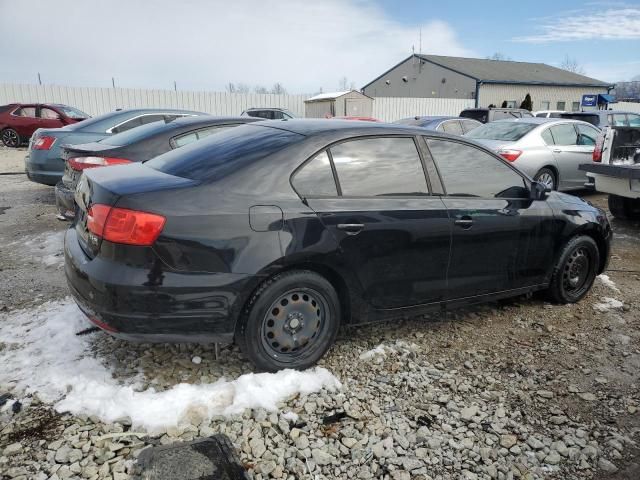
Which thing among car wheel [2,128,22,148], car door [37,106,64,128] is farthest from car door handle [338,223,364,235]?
Result: car wheel [2,128,22,148]

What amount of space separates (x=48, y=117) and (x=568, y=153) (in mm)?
16983

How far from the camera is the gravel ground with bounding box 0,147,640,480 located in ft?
8.05

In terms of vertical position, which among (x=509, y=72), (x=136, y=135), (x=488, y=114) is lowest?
(x=136, y=135)

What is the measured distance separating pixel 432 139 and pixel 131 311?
92.3 inches

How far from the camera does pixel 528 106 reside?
3269 cm

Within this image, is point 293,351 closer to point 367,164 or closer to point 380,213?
point 380,213

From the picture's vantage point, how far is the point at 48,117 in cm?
1791

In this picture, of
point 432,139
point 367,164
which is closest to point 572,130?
point 432,139

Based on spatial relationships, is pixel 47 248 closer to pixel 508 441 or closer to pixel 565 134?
pixel 508 441

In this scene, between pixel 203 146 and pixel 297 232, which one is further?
pixel 203 146

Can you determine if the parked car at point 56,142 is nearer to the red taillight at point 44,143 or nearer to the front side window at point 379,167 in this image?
the red taillight at point 44,143

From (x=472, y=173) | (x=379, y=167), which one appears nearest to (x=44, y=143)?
(x=379, y=167)

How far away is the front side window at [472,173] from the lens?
3.64 meters

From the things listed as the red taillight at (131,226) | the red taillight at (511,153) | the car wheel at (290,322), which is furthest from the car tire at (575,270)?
the red taillight at (511,153)
